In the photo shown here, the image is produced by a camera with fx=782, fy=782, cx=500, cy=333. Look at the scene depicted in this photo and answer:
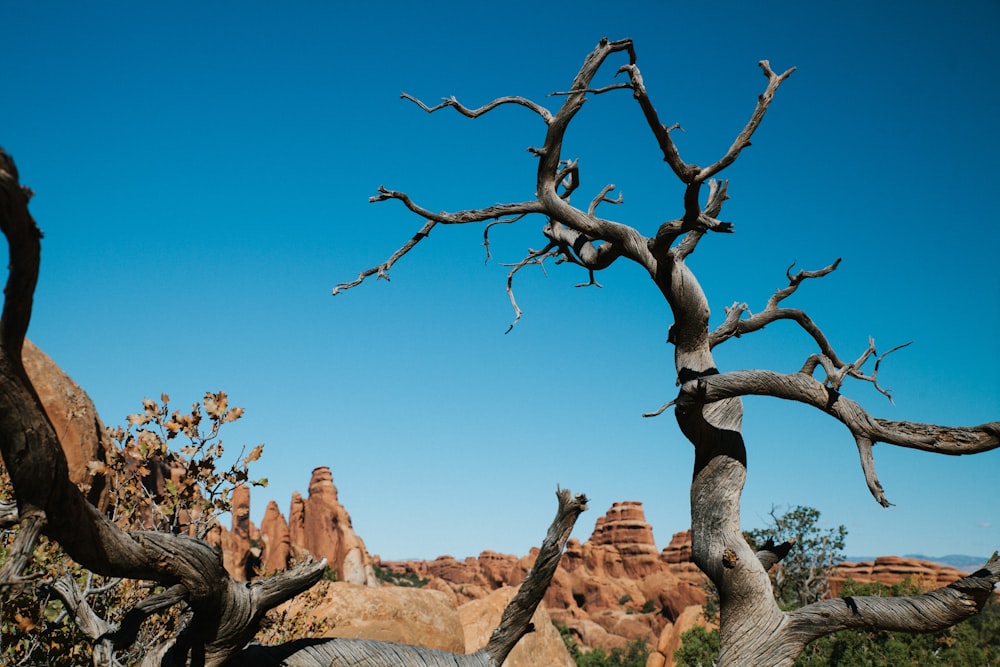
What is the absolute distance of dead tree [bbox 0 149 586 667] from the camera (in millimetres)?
2365

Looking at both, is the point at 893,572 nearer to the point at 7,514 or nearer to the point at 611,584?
the point at 611,584

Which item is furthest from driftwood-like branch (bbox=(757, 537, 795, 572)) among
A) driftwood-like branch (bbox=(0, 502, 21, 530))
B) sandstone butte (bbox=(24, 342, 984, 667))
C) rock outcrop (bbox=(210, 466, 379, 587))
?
rock outcrop (bbox=(210, 466, 379, 587))

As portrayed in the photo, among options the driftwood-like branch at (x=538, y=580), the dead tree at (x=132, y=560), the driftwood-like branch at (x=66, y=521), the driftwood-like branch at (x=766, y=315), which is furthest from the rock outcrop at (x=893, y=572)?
the driftwood-like branch at (x=66, y=521)

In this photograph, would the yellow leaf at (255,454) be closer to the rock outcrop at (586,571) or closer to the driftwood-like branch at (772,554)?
the driftwood-like branch at (772,554)

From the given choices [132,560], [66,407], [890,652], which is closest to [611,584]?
[890,652]

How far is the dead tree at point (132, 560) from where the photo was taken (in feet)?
7.76

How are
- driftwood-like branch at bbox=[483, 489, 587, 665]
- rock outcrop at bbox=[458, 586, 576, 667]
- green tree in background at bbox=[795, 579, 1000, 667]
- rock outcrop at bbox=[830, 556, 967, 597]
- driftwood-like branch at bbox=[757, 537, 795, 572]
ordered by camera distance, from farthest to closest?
rock outcrop at bbox=[830, 556, 967, 597] → rock outcrop at bbox=[458, 586, 576, 667] → green tree in background at bbox=[795, 579, 1000, 667] → driftwood-like branch at bbox=[757, 537, 795, 572] → driftwood-like branch at bbox=[483, 489, 587, 665]

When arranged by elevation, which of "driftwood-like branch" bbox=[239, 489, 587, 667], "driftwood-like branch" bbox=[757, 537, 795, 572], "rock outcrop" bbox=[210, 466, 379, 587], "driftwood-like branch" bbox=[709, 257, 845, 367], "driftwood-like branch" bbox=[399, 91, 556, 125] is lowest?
"driftwood-like branch" bbox=[239, 489, 587, 667]

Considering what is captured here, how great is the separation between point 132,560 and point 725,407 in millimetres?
4601

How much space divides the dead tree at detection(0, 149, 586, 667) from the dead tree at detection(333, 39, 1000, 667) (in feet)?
7.05

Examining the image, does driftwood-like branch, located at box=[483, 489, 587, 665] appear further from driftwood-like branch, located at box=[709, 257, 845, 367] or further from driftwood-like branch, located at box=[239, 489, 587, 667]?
driftwood-like branch, located at box=[709, 257, 845, 367]

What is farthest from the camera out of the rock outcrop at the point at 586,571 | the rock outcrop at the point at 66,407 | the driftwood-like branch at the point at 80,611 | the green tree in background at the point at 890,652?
the rock outcrop at the point at 586,571

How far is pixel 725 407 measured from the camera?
6363 mm

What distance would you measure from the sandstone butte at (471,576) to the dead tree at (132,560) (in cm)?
59
